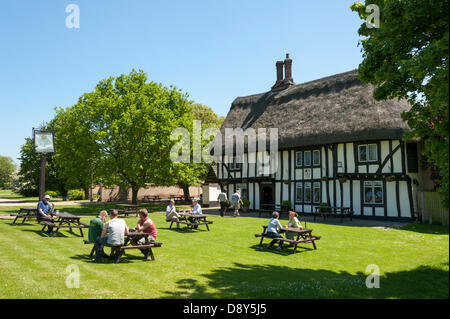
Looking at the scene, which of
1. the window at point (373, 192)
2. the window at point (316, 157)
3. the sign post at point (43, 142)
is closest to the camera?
the sign post at point (43, 142)

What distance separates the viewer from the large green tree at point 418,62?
257 inches

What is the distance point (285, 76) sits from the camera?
31.7 m

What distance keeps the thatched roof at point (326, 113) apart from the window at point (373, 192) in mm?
2999

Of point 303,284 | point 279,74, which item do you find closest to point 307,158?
point 279,74

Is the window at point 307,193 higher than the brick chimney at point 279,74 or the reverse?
the reverse

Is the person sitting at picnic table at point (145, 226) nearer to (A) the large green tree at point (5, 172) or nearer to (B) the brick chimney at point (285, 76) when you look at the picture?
(B) the brick chimney at point (285, 76)

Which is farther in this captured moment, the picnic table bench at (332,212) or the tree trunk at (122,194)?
the tree trunk at (122,194)

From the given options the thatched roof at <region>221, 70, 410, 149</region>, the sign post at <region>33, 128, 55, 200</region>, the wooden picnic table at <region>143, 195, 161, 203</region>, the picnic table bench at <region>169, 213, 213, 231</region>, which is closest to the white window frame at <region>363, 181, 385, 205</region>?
the thatched roof at <region>221, 70, 410, 149</region>

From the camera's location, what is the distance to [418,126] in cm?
816

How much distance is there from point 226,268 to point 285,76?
85.3 feet

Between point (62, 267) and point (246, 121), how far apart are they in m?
24.1

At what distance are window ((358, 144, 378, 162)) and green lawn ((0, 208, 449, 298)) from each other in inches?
309

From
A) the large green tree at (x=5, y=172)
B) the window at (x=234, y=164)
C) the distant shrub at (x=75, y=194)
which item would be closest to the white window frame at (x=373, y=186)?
the window at (x=234, y=164)

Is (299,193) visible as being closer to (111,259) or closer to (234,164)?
(234,164)
